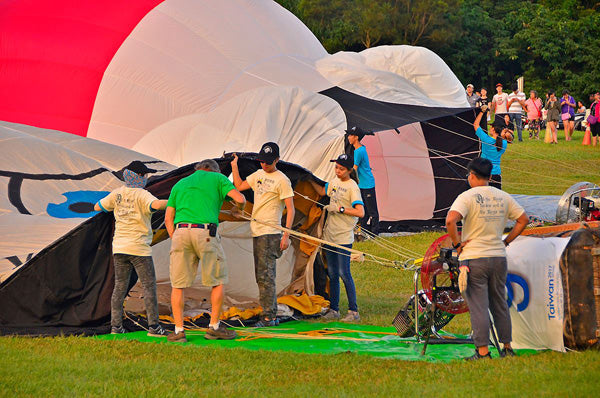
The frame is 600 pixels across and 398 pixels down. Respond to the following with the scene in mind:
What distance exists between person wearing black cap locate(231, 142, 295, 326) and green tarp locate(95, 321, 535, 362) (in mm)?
355

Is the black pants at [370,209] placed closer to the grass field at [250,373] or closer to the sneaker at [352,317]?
the sneaker at [352,317]

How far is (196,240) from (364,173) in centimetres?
453

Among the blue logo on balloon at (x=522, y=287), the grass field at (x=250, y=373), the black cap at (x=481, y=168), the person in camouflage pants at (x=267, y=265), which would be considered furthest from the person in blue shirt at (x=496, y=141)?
the grass field at (x=250, y=373)

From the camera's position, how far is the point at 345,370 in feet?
20.2

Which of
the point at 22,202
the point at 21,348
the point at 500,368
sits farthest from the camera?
the point at 22,202

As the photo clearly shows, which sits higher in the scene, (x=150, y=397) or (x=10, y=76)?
(x=10, y=76)

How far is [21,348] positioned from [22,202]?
2.36m

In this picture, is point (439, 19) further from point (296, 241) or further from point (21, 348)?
point (21, 348)

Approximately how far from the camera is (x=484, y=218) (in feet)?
20.4

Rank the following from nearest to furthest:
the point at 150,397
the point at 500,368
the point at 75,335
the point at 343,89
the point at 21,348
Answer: the point at 150,397
the point at 500,368
the point at 21,348
the point at 75,335
the point at 343,89

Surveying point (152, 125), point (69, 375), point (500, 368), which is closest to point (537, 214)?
point (152, 125)

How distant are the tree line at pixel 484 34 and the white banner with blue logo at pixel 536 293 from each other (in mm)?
32932

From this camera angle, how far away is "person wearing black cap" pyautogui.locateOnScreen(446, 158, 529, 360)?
20.4ft

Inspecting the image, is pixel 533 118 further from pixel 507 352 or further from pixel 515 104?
pixel 507 352
